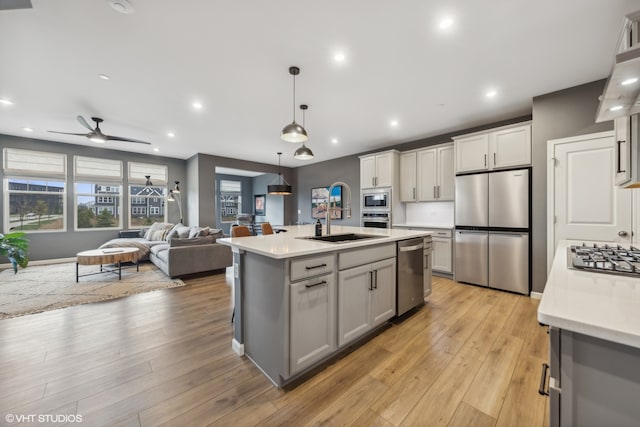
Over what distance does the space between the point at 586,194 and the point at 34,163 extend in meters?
10.2

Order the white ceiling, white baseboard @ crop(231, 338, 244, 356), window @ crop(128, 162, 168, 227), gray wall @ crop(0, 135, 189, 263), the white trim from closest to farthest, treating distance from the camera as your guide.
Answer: the white ceiling → white baseboard @ crop(231, 338, 244, 356) → the white trim → gray wall @ crop(0, 135, 189, 263) → window @ crop(128, 162, 168, 227)

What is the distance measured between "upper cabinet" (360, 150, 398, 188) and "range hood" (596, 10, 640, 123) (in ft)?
12.9

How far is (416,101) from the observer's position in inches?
137

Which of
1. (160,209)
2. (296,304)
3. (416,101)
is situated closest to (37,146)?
(160,209)

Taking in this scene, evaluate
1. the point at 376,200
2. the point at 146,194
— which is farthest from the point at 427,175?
the point at 146,194

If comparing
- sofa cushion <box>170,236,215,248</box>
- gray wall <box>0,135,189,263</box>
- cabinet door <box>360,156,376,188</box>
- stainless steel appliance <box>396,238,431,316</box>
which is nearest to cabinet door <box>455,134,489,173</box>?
cabinet door <box>360,156,376,188</box>

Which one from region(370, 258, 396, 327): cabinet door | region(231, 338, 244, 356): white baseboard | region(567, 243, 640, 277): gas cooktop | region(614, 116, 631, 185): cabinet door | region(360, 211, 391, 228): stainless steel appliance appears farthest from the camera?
region(360, 211, 391, 228): stainless steel appliance

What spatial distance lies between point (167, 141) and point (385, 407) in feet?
21.0

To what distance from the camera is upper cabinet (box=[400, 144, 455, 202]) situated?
4566 mm

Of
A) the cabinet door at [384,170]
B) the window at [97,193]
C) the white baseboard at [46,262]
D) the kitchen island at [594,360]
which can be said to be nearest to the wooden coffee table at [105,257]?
the white baseboard at [46,262]

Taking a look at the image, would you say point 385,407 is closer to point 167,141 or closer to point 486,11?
point 486,11

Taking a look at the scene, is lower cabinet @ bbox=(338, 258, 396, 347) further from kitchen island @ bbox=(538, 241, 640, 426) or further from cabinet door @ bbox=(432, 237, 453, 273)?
cabinet door @ bbox=(432, 237, 453, 273)

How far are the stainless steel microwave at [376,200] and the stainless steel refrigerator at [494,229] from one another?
1.37 meters

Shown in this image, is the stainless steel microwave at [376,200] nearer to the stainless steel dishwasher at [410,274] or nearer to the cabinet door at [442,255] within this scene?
the cabinet door at [442,255]
